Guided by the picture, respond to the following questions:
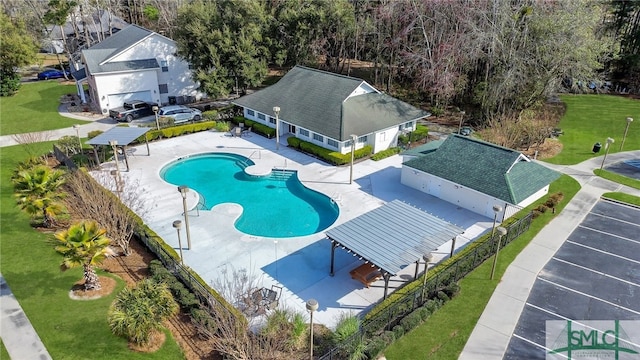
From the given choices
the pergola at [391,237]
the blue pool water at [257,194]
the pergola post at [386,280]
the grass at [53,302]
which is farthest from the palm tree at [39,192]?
the pergola post at [386,280]

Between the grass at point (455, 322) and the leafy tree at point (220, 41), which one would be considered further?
the leafy tree at point (220, 41)

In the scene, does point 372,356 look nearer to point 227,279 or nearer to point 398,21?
point 227,279

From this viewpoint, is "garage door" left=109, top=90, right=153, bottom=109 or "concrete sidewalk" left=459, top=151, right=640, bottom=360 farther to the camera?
"garage door" left=109, top=90, right=153, bottom=109

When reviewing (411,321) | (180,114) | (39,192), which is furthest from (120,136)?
(411,321)

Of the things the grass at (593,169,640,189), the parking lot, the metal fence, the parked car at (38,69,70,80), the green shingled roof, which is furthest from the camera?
the parked car at (38,69,70,80)

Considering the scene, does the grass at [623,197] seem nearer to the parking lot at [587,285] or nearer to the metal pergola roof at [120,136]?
the parking lot at [587,285]

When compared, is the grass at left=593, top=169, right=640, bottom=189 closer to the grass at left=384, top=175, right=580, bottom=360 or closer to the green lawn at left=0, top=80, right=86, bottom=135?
the grass at left=384, top=175, right=580, bottom=360

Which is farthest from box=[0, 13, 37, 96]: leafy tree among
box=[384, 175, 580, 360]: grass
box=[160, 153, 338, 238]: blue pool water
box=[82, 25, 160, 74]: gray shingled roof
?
box=[384, 175, 580, 360]: grass
